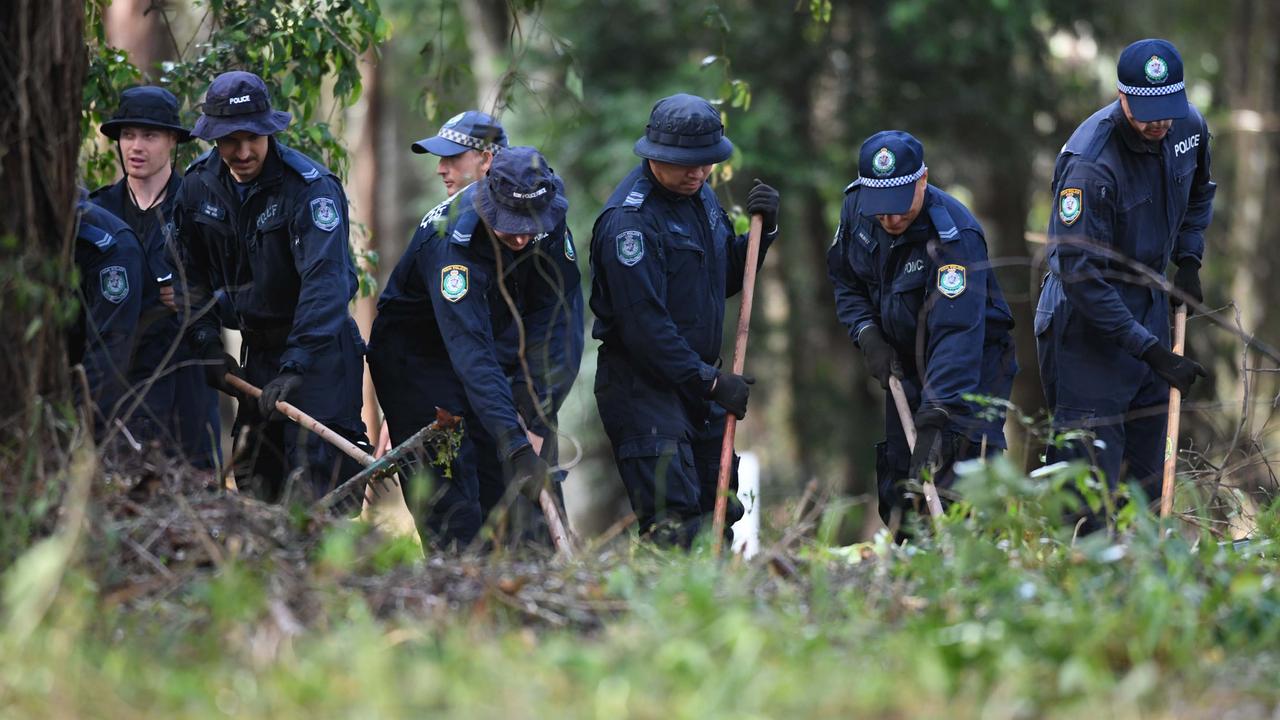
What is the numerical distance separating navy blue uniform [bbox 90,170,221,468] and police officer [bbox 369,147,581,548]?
0.84 m

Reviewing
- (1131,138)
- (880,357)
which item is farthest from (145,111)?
(1131,138)

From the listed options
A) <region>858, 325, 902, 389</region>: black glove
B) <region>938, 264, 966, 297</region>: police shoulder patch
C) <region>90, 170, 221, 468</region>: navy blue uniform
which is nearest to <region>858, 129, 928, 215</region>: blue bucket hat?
<region>938, 264, 966, 297</region>: police shoulder patch

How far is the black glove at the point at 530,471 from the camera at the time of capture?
19.6ft

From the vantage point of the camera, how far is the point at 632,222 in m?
6.55

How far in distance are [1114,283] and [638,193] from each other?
208cm

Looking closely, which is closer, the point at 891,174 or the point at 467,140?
the point at 891,174

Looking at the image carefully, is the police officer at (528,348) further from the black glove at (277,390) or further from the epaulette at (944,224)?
the epaulette at (944,224)

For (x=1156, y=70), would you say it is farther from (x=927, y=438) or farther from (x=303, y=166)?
(x=303, y=166)

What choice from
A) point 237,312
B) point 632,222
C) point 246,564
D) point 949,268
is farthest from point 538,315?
point 246,564

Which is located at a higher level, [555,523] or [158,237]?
[158,237]

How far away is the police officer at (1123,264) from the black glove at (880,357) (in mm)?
670

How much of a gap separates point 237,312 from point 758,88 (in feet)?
28.0

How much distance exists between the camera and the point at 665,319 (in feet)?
21.4

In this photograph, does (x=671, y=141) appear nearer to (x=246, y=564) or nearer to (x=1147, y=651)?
(x=246, y=564)
